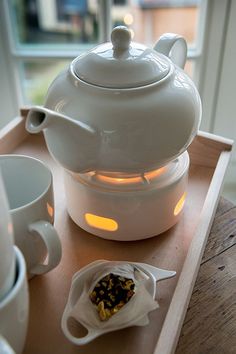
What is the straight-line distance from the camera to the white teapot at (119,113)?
420 millimetres

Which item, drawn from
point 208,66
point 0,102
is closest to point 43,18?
point 0,102

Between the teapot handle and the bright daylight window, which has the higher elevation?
the teapot handle

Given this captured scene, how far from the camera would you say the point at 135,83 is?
0.43m

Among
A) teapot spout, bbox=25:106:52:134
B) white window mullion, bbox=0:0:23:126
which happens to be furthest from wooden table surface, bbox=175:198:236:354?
white window mullion, bbox=0:0:23:126

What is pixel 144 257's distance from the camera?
0.50 meters

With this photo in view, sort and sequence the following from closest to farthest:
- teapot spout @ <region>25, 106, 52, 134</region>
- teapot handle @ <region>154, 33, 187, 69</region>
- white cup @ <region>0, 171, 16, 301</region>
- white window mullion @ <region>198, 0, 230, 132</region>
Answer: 1. white cup @ <region>0, 171, 16, 301</region>
2. teapot spout @ <region>25, 106, 52, 134</region>
3. teapot handle @ <region>154, 33, 187, 69</region>
4. white window mullion @ <region>198, 0, 230, 132</region>

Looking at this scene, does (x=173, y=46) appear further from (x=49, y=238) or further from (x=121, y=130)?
(x=49, y=238)

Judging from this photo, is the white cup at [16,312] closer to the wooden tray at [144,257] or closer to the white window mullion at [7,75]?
the wooden tray at [144,257]

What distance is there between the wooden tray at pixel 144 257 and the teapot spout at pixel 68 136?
12cm

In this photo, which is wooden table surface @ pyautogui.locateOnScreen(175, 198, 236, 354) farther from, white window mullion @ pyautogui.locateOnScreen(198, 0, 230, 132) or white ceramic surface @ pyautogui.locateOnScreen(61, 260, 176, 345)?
white window mullion @ pyautogui.locateOnScreen(198, 0, 230, 132)

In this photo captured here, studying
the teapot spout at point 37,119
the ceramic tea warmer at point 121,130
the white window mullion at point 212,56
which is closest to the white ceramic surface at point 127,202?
the ceramic tea warmer at point 121,130

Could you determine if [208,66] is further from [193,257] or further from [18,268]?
[18,268]

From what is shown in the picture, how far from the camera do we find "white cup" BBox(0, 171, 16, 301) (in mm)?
304

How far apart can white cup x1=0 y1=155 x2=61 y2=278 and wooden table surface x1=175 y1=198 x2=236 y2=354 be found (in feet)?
0.57
